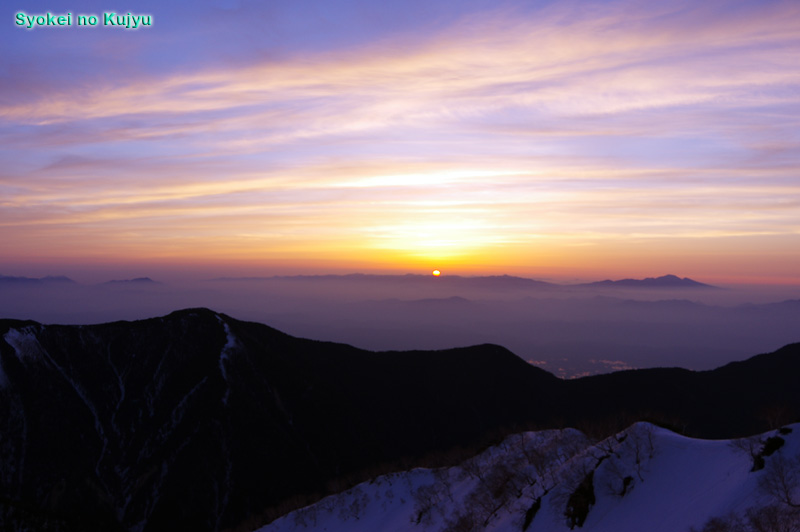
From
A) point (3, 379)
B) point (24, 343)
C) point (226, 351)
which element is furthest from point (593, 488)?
point (24, 343)

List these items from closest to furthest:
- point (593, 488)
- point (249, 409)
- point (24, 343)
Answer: point (593, 488) → point (249, 409) → point (24, 343)

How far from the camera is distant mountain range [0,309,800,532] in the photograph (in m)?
122

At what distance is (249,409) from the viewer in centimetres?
13912

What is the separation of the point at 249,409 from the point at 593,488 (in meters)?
105

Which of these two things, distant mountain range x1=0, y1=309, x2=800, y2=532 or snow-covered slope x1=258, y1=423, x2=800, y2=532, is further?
distant mountain range x1=0, y1=309, x2=800, y2=532

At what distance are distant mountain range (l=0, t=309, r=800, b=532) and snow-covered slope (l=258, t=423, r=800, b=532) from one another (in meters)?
19.1

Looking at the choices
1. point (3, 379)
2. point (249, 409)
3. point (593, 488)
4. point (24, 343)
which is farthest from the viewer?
point (24, 343)

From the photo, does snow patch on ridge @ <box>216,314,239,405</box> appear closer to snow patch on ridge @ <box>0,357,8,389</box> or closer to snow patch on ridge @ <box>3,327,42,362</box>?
snow patch on ridge @ <box>3,327,42,362</box>

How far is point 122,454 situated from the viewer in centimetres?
13100

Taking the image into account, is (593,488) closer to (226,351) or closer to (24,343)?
(226,351)

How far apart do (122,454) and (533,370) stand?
4906 inches

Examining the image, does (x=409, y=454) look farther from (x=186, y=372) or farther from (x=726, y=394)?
(x=726, y=394)

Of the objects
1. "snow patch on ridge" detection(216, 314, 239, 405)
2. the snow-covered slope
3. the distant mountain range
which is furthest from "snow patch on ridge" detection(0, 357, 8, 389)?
the snow-covered slope

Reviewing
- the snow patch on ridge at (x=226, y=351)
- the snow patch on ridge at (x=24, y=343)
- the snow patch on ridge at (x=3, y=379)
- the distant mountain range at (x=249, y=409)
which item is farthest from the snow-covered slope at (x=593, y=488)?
the snow patch on ridge at (x=24, y=343)
